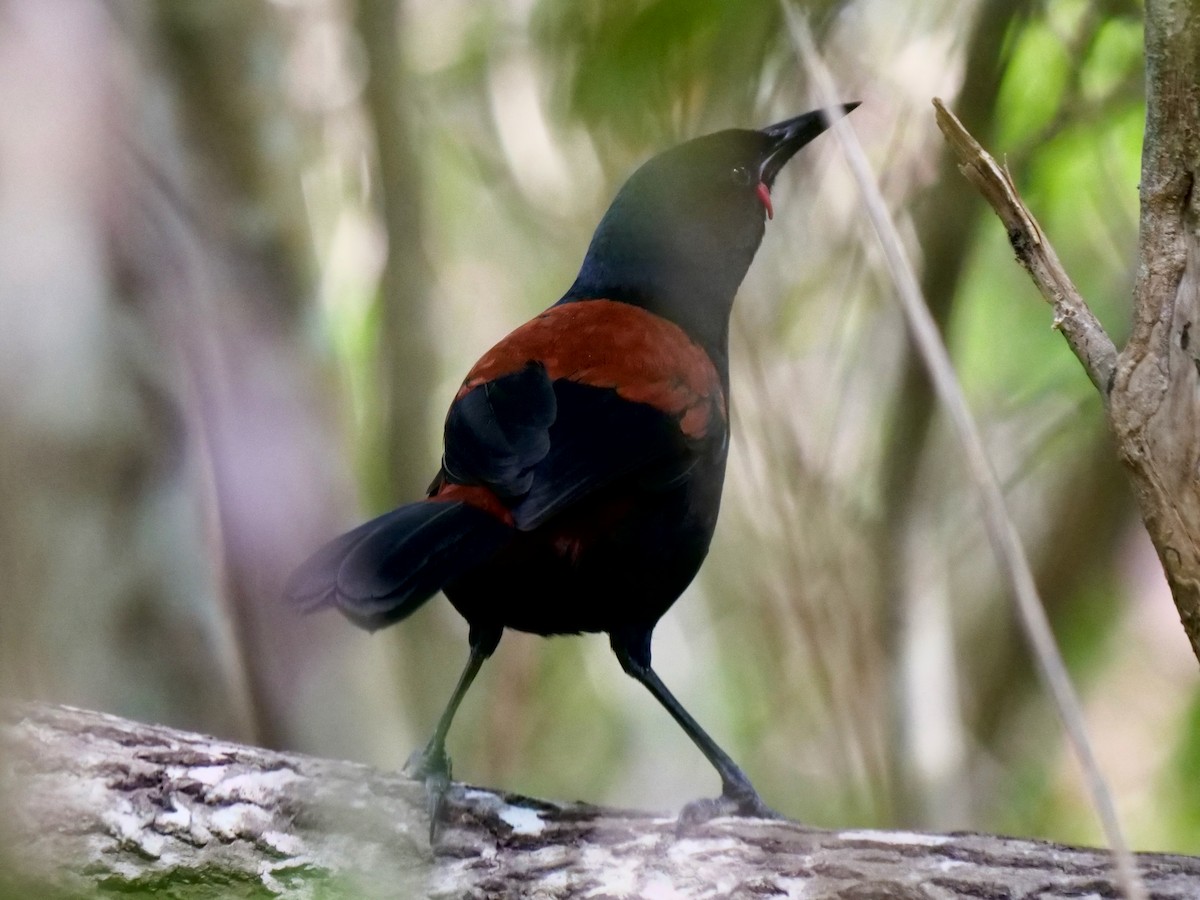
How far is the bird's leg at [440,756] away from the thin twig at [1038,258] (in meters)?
1.18

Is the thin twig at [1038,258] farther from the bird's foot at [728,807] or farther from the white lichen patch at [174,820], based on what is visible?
the white lichen patch at [174,820]

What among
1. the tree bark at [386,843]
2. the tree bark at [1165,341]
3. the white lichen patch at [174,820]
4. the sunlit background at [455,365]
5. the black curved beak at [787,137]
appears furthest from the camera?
the sunlit background at [455,365]

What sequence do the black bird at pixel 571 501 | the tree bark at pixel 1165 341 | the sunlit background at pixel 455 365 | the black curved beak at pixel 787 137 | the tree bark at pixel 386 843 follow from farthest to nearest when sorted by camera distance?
the sunlit background at pixel 455 365 < the black curved beak at pixel 787 137 < the black bird at pixel 571 501 < the tree bark at pixel 386 843 < the tree bark at pixel 1165 341

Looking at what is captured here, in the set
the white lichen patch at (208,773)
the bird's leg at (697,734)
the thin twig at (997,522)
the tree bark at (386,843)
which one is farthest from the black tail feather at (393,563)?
the thin twig at (997,522)

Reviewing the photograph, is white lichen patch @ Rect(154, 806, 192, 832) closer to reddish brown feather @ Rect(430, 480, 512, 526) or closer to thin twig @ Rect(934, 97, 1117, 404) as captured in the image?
reddish brown feather @ Rect(430, 480, 512, 526)

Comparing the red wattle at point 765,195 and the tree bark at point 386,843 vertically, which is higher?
the red wattle at point 765,195

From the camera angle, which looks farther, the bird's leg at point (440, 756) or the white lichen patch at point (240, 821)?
the bird's leg at point (440, 756)

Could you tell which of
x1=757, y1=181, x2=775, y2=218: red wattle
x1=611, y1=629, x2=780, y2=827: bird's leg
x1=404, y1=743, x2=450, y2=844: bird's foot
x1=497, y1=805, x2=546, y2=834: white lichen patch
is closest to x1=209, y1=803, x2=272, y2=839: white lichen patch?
x1=404, y1=743, x2=450, y2=844: bird's foot

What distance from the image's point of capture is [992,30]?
114 inches

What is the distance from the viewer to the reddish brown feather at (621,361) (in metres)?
2.37

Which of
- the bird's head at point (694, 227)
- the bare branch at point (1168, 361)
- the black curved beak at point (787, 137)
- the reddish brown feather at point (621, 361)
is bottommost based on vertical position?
the bare branch at point (1168, 361)

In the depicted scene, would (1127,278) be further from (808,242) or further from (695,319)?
(695,319)

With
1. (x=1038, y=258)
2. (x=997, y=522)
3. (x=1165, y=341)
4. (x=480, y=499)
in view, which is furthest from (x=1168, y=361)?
(x=480, y=499)

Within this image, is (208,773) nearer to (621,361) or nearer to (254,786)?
(254,786)
